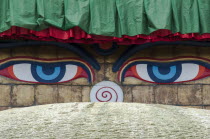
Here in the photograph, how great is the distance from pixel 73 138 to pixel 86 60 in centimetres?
475

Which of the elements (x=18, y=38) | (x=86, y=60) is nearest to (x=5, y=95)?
(x=18, y=38)

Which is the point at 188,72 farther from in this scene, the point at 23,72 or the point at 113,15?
the point at 23,72

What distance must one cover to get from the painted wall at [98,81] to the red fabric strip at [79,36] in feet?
1.38

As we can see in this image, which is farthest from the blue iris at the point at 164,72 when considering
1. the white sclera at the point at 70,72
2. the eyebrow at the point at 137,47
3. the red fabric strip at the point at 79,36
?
the white sclera at the point at 70,72

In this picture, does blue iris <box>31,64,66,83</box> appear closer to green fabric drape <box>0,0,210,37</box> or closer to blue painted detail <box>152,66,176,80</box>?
green fabric drape <box>0,0,210,37</box>

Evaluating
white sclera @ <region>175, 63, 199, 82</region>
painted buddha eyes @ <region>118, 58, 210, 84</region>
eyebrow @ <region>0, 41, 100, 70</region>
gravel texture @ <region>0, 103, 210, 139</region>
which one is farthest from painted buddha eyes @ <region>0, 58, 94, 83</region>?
gravel texture @ <region>0, 103, 210, 139</region>

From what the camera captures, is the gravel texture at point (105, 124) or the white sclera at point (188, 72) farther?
the white sclera at point (188, 72)

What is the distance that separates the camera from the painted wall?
636 centimetres

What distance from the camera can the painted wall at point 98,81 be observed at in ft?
20.9

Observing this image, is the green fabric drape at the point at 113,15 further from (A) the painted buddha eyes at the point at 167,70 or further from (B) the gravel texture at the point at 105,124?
(B) the gravel texture at the point at 105,124

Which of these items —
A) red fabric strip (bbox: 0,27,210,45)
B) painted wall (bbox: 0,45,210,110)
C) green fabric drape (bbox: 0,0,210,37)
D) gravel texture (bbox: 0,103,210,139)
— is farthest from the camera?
painted wall (bbox: 0,45,210,110)

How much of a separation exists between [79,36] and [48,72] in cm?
99

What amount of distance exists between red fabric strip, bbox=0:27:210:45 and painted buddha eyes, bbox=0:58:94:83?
0.50 meters

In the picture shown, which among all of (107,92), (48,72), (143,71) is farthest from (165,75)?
(48,72)
